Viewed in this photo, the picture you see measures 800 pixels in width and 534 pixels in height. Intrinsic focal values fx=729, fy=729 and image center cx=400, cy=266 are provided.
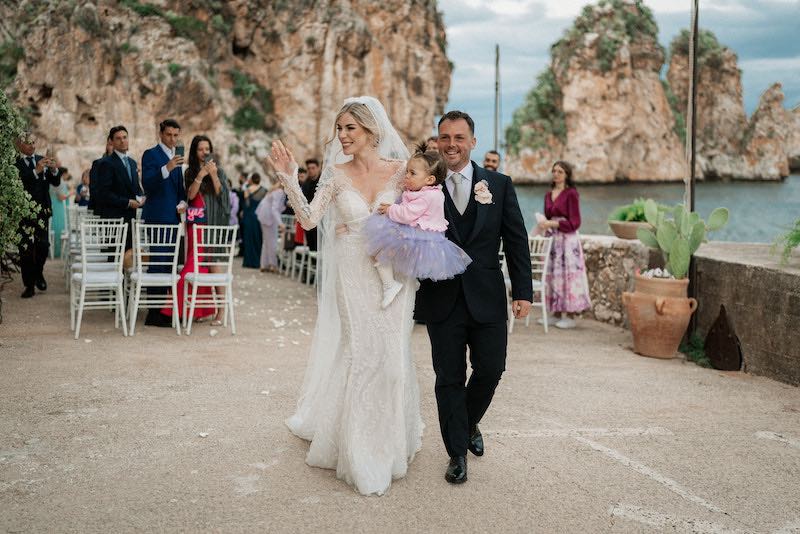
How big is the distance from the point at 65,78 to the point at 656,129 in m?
84.5

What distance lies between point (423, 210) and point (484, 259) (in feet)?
1.43

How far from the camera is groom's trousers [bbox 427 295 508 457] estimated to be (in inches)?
141

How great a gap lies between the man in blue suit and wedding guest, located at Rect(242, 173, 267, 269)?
21.3 ft

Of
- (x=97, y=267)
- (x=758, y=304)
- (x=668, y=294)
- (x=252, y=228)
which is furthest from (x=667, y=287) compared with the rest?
(x=252, y=228)

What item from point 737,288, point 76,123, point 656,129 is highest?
point 656,129

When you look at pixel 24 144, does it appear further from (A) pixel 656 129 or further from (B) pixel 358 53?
(A) pixel 656 129

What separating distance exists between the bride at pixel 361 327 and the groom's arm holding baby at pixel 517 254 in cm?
52

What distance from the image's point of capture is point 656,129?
315 feet

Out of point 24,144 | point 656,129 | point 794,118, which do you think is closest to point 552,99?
point 656,129

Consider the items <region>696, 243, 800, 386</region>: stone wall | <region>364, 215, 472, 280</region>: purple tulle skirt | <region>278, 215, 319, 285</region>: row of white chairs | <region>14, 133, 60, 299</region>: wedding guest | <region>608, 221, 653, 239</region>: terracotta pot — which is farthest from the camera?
<region>278, 215, 319, 285</region>: row of white chairs

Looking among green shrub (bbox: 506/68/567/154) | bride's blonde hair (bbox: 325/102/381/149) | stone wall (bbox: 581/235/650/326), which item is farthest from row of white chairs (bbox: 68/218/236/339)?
green shrub (bbox: 506/68/567/154)

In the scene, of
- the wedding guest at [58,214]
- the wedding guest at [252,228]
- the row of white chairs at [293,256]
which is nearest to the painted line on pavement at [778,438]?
the row of white chairs at [293,256]

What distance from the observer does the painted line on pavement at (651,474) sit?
3.45 m

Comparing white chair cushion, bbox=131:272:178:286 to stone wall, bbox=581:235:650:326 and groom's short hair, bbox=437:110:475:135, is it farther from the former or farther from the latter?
stone wall, bbox=581:235:650:326
